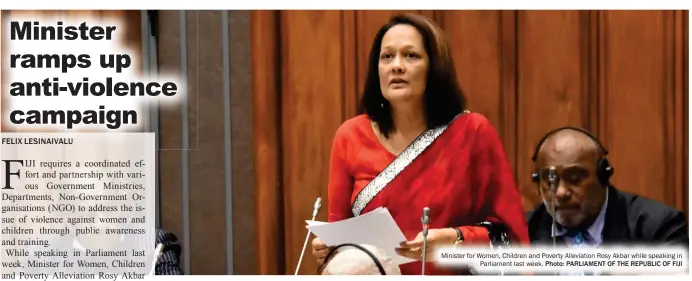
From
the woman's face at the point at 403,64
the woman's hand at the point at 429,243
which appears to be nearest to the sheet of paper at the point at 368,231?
the woman's hand at the point at 429,243

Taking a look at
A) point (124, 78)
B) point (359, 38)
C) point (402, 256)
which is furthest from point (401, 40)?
point (124, 78)

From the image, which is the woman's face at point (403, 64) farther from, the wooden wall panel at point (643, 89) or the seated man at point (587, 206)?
the wooden wall panel at point (643, 89)

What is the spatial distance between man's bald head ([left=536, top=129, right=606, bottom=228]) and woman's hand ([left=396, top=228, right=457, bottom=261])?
29 centimetres

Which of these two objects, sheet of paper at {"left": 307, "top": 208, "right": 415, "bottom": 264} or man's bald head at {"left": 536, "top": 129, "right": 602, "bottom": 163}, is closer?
sheet of paper at {"left": 307, "top": 208, "right": 415, "bottom": 264}

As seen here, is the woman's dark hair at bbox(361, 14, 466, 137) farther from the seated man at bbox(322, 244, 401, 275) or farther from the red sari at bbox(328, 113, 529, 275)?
the seated man at bbox(322, 244, 401, 275)

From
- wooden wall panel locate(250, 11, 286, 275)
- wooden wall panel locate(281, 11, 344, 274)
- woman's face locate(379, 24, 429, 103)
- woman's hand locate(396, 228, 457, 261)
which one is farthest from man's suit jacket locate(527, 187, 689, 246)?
wooden wall panel locate(250, 11, 286, 275)

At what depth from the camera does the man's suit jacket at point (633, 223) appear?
2.40 metres

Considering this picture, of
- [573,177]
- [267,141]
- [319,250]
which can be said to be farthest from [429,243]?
[267,141]

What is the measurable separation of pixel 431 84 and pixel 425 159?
21 cm

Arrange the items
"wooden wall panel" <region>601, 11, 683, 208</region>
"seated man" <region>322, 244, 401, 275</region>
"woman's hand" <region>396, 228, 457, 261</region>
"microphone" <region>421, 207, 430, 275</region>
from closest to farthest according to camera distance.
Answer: "seated man" <region>322, 244, 401, 275</region>, "microphone" <region>421, 207, 430, 275</region>, "woman's hand" <region>396, 228, 457, 261</region>, "wooden wall panel" <region>601, 11, 683, 208</region>

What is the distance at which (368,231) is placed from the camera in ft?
7.59

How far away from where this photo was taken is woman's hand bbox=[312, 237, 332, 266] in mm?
2405

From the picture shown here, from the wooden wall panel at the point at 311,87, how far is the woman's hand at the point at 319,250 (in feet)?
0.20
